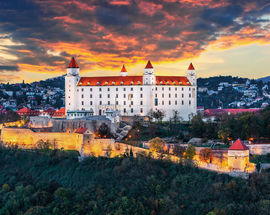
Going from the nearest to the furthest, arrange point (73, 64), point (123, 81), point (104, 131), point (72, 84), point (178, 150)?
point (178, 150) < point (104, 131) < point (72, 84) < point (123, 81) < point (73, 64)

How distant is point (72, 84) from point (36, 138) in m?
17.2

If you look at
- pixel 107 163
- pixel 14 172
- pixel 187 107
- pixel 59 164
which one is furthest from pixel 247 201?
pixel 187 107

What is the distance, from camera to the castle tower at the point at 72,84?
60438mm

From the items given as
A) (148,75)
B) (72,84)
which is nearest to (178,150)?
(148,75)

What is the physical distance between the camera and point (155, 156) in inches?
1519

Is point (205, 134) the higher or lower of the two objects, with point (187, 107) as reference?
lower

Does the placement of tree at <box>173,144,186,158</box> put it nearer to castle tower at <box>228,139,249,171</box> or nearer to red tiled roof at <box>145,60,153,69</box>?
castle tower at <box>228,139,249,171</box>

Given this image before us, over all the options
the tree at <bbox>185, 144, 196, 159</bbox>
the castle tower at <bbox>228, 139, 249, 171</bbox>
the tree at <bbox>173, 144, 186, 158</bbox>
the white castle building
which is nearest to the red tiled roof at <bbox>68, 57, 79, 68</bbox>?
the white castle building

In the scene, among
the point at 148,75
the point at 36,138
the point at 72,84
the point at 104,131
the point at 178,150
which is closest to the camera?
the point at 178,150

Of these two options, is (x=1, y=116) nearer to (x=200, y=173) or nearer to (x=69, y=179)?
(x=69, y=179)

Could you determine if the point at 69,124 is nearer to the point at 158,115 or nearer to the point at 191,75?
the point at 158,115

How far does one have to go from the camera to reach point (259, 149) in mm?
39031

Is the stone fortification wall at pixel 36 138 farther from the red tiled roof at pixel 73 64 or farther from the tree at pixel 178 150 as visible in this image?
the red tiled roof at pixel 73 64

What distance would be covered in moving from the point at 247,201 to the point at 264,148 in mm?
9425
